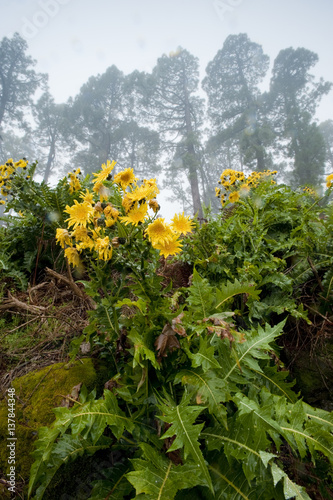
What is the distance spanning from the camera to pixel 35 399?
1462mm

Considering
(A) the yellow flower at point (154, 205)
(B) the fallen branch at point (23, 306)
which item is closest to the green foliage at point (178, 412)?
(A) the yellow flower at point (154, 205)

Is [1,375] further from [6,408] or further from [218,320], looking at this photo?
[218,320]

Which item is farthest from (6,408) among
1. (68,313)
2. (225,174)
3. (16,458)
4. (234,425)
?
(225,174)

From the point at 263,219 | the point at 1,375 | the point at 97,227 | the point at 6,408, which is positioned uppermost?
the point at 263,219

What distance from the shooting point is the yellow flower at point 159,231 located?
3.89ft

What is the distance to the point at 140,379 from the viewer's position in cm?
110

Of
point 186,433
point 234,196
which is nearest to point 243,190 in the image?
point 234,196

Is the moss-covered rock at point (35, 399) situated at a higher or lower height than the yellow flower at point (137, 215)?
lower

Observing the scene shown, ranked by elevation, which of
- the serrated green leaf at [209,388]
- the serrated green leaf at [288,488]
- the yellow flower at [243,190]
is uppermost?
the yellow flower at [243,190]

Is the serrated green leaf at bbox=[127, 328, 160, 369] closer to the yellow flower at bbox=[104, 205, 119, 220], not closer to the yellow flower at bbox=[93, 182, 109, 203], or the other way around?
the yellow flower at bbox=[104, 205, 119, 220]

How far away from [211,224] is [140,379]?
2.02m

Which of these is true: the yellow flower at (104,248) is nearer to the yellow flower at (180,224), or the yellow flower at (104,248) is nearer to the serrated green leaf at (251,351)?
the yellow flower at (180,224)

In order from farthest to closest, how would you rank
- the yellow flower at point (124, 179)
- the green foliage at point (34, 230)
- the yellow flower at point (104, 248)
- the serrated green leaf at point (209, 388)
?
the green foliage at point (34, 230), the yellow flower at point (124, 179), the yellow flower at point (104, 248), the serrated green leaf at point (209, 388)

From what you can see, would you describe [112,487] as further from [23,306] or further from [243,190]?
[243,190]
